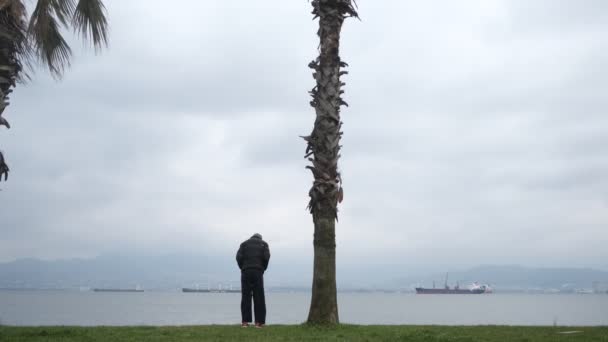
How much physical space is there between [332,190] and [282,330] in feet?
9.71

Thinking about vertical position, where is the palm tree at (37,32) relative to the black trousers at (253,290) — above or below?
above

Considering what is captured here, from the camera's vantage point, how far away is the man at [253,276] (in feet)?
43.5

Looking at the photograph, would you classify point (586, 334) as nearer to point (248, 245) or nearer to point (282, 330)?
point (282, 330)

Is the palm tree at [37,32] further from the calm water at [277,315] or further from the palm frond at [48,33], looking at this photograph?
the calm water at [277,315]

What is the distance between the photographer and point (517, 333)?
1170cm

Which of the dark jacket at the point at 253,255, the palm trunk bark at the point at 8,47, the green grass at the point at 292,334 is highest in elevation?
the palm trunk bark at the point at 8,47

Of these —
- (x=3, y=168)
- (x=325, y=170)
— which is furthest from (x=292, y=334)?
(x=3, y=168)

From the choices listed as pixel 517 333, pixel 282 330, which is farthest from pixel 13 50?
pixel 517 333

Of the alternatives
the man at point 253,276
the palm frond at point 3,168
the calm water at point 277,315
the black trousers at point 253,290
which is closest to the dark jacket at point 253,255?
the man at point 253,276

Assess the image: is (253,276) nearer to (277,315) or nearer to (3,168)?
(3,168)

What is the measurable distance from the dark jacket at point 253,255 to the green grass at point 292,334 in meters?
1.45

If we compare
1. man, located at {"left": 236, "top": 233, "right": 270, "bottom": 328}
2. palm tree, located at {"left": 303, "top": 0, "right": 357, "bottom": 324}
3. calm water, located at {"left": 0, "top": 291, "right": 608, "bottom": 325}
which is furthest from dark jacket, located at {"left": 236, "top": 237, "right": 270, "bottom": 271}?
calm water, located at {"left": 0, "top": 291, "right": 608, "bottom": 325}

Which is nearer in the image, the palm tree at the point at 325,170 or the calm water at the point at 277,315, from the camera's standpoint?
the palm tree at the point at 325,170

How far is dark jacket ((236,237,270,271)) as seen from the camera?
43.7 feet
